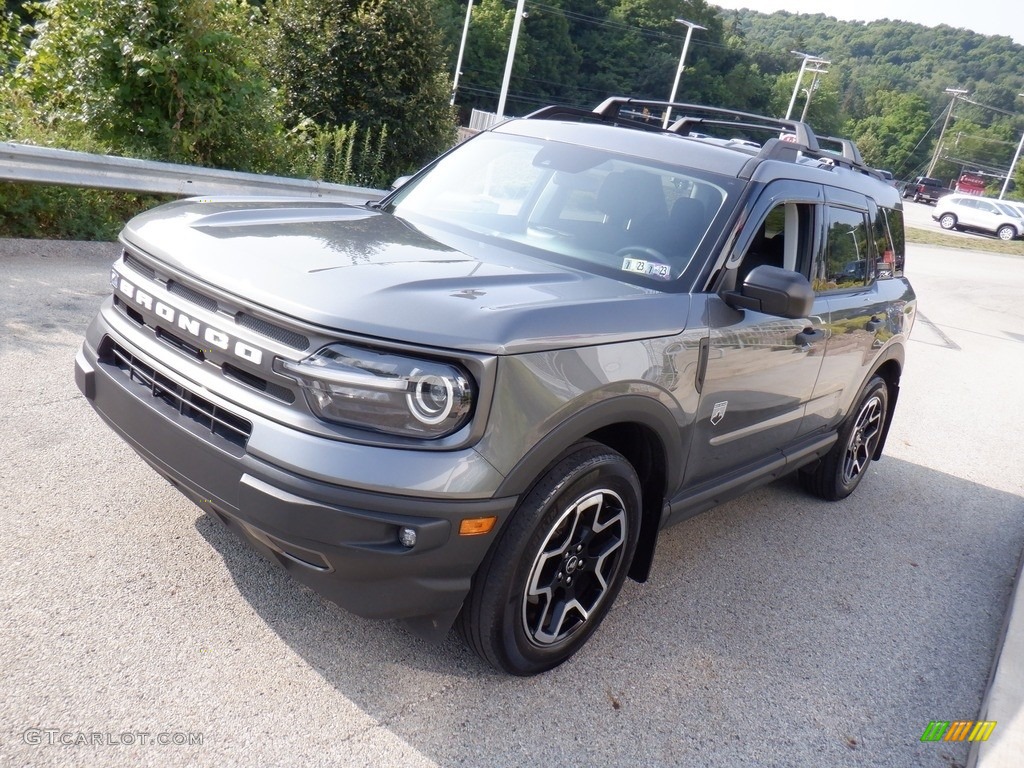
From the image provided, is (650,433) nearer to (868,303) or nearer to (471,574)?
(471,574)

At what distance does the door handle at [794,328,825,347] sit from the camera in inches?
159

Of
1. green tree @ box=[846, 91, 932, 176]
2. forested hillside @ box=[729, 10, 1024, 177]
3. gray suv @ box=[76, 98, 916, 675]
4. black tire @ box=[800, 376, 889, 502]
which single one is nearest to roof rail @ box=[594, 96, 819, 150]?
gray suv @ box=[76, 98, 916, 675]

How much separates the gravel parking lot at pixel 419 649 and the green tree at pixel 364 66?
9.07 meters

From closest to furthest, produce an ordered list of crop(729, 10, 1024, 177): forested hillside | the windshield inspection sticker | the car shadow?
A: the car shadow < the windshield inspection sticker < crop(729, 10, 1024, 177): forested hillside

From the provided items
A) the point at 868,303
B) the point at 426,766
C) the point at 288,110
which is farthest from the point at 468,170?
the point at 288,110

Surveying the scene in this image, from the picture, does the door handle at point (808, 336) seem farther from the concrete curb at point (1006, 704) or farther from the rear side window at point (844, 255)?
the concrete curb at point (1006, 704)

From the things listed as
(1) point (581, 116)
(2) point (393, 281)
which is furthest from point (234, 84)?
(2) point (393, 281)

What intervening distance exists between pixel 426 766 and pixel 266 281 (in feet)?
5.00

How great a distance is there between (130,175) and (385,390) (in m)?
6.42

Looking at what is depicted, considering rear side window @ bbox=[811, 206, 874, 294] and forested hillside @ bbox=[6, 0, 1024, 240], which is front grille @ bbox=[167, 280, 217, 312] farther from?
forested hillside @ bbox=[6, 0, 1024, 240]

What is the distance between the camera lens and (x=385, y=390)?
248cm

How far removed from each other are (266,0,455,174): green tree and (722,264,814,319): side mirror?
413 inches

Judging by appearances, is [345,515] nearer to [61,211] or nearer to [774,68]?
[61,211]

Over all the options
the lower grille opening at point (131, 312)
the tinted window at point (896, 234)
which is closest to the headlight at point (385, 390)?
the lower grille opening at point (131, 312)
